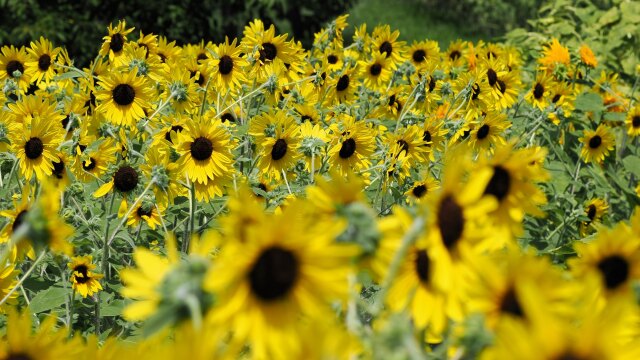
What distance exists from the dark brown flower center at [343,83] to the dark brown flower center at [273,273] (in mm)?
2934

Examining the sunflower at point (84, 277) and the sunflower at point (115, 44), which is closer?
the sunflower at point (84, 277)

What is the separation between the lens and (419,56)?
14.4 feet

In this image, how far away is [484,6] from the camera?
1295 cm

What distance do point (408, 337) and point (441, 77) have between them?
3.14 m

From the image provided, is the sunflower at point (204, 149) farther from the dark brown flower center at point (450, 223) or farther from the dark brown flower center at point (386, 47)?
the dark brown flower center at point (386, 47)

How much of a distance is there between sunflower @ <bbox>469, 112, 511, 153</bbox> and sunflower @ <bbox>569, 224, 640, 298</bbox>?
1.85m

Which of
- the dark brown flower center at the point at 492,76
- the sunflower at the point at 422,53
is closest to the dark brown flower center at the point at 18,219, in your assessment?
the dark brown flower center at the point at 492,76

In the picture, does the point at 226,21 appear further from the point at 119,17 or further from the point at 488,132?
the point at 488,132

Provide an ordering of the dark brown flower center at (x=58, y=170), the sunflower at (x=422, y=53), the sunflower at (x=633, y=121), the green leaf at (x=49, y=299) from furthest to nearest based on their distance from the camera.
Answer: the sunflower at (x=422, y=53) < the sunflower at (x=633, y=121) < the dark brown flower center at (x=58, y=170) < the green leaf at (x=49, y=299)

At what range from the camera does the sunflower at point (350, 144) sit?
9.37 feet

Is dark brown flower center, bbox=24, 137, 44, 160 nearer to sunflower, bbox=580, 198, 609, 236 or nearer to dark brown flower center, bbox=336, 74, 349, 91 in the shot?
dark brown flower center, bbox=336, 74, 349, 91

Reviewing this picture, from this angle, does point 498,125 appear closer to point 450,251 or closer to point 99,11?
point 450,251

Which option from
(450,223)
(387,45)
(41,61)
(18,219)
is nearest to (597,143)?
(387,45)

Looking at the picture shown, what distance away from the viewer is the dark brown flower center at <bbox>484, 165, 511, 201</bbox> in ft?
3.95
